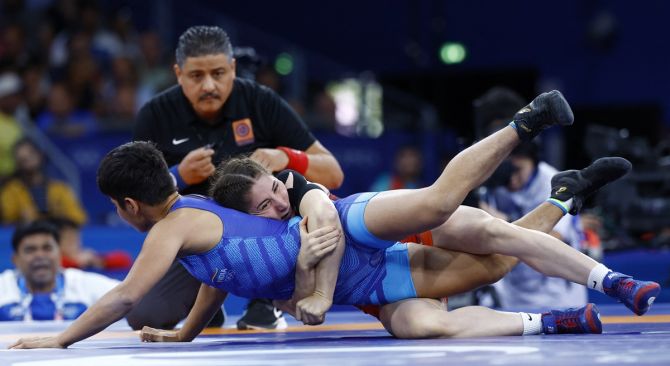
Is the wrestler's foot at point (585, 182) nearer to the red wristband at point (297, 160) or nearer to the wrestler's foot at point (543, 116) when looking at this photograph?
the wrestler's foot at point (543, 116)

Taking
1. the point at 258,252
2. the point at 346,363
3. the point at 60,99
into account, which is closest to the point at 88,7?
the point at 60,99

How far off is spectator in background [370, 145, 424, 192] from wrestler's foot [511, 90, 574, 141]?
432cm

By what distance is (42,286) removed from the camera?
6.07m

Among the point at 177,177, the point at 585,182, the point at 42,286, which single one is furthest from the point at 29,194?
the point at 585,182

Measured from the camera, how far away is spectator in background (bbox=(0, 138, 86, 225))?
7.68 metres

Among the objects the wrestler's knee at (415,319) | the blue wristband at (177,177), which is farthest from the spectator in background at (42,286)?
the wrestler's knee at (415,319)

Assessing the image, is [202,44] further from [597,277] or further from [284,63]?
[284,63]

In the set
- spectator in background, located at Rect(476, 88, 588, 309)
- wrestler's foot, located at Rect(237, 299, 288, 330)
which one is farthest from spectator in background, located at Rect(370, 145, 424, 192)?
wrestler's foot, located at Rect(237, 299, 288, 330)

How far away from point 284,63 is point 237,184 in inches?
276

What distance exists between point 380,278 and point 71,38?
655cm

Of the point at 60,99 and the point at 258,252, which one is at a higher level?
the point at 60,99

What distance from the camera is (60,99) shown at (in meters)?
8.88

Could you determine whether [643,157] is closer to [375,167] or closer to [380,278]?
[375,167]

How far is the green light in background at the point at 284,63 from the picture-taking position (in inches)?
419
